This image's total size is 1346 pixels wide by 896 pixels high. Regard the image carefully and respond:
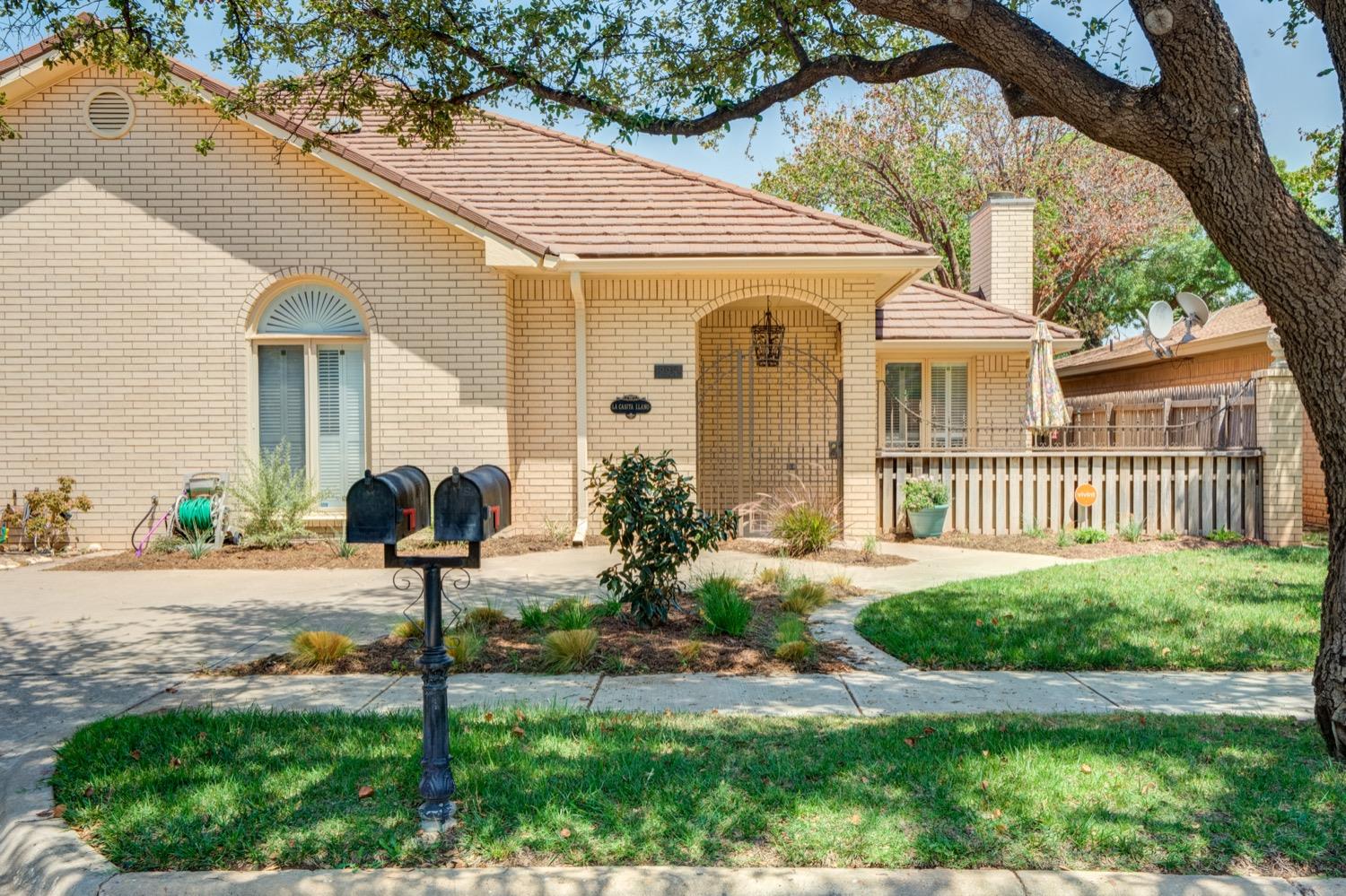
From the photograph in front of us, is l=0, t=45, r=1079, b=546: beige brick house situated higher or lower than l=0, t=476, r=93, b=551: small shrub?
higher

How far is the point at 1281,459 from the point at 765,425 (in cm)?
699

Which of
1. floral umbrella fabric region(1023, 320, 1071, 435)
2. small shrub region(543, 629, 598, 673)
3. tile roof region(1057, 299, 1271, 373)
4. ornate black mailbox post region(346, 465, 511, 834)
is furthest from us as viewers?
tile roof region(1057, 299, 1271, 373)

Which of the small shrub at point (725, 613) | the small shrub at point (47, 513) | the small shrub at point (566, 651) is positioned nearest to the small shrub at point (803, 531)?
the small shrub at point (725, 613)

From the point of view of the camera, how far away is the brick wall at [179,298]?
476 inches

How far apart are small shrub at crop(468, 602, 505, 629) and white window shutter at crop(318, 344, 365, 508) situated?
18.4 feet

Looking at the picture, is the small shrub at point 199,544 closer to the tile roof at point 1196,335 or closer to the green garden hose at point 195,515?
the green garden hose at point 195,515

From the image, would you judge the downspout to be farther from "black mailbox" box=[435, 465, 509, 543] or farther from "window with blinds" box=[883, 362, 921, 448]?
"black mailbox" box=[435, 465, 509, 543]

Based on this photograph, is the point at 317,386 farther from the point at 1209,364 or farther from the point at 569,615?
the point at 1209,364

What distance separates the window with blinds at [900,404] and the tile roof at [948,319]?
0.97m

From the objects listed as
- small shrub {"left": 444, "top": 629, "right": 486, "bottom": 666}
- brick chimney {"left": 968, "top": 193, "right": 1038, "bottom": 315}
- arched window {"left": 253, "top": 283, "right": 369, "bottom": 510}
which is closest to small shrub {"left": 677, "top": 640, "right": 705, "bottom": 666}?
small shrub {"left": 444, "top": 629, "right": 486, "bottom": 666}

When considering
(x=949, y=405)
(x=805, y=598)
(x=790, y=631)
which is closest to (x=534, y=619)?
(x=790, y=631)

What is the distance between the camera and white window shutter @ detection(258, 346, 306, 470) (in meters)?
12.6

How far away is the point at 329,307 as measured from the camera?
41.3 ft

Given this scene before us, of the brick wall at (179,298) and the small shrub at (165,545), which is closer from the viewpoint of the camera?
the small shrub at (165,545)
